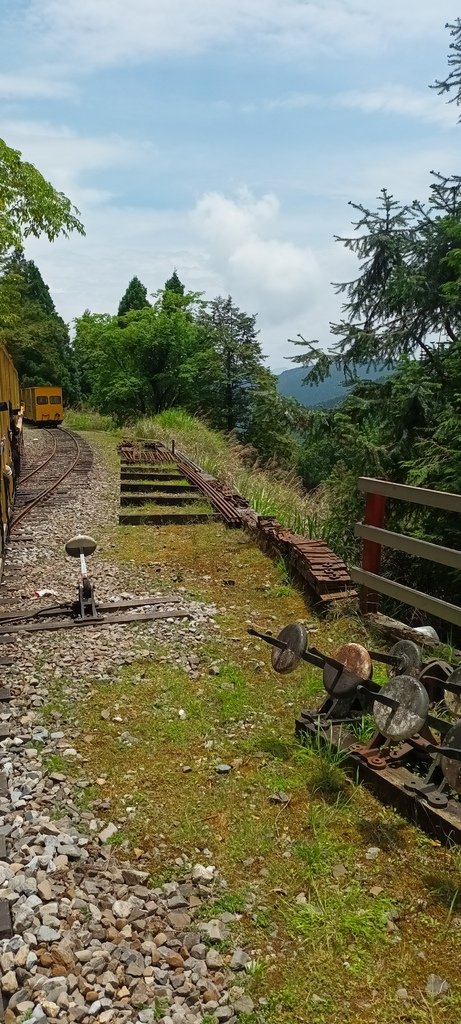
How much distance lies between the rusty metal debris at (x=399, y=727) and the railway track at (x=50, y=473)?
6858mm

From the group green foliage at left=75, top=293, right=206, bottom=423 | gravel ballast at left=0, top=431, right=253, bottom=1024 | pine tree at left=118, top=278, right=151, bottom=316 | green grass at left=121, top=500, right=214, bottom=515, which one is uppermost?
pine tree at left=118, top=278, right=151, bottom=316

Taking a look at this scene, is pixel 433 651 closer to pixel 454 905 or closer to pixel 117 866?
pixel 454 905

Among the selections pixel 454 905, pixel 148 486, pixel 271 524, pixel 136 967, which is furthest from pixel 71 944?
pixel 148 486

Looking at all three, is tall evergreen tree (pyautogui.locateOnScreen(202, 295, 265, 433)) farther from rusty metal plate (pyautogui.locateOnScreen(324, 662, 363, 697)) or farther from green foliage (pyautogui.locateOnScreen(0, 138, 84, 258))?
rusty metal plate (pyautogui.locateOnScreen(324, 662, 363, 697))

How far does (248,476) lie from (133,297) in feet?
111

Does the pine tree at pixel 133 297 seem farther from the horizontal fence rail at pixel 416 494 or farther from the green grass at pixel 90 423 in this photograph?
the horizontal fence rail at pixel 416 494

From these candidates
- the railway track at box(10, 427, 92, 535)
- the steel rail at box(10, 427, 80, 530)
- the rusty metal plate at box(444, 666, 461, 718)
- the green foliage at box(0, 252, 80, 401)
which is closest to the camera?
the rusty metal plate at box(444, 666, 461, 718)

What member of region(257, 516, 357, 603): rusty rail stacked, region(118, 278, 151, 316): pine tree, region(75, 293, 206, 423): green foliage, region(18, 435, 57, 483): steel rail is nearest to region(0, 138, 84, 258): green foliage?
region(18, 435, 57, 483): steel rail

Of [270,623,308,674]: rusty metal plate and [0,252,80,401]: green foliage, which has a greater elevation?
[0,252,80,401]: green foliage

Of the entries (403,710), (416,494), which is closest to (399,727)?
(403,710)

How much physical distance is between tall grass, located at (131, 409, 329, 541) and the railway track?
2.46 meters

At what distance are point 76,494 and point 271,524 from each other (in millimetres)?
5519

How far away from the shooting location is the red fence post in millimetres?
5660

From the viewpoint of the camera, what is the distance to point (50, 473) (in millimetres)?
15586
